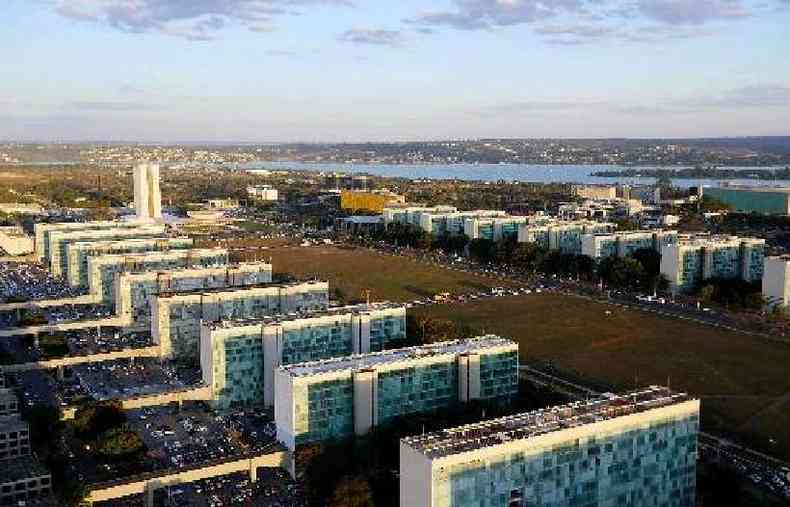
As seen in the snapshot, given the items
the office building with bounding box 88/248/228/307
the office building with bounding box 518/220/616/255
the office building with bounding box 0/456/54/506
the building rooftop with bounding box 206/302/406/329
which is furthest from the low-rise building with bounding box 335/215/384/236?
the office building with bounding box 0/456/54/506

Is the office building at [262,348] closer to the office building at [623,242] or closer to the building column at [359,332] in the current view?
the building column at [359,332]

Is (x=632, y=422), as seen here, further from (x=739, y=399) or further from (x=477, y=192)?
(x=477, y=192)

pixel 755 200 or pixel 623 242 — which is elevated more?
pixel 755 200

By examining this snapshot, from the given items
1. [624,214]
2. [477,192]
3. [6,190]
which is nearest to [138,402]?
[624,214]

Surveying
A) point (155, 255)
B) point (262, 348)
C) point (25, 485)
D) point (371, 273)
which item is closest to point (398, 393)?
point (262, 348)

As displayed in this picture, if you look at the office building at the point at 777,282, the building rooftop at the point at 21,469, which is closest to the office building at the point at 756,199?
the office building at the point at 777,282

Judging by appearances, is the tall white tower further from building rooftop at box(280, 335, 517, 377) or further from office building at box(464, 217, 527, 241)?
building rooftop at box(280, 335, 517, 377)

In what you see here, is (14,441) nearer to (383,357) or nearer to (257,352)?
(257,352)
